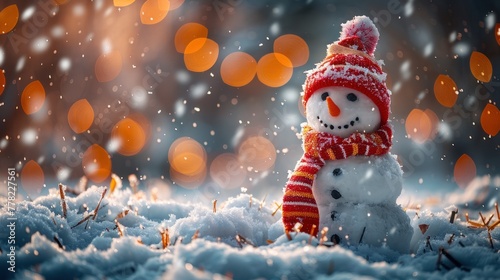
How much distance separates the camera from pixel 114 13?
5.77 meters

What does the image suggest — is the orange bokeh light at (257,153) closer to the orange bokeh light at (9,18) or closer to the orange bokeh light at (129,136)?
the orange bokeh light at (129,136)

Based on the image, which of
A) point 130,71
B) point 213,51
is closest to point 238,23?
point 213,51

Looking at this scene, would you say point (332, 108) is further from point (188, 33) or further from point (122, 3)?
point (188, 33)

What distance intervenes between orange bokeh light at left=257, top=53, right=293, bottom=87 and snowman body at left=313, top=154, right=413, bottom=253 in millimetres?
5117

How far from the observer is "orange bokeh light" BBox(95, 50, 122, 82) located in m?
6.70

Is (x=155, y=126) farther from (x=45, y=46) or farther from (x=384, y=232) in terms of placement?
(x=384, y=232)

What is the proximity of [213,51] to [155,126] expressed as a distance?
2282mm

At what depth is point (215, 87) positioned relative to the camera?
10289 mm

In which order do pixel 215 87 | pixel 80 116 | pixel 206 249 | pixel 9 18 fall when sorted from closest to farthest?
pixel 206 249 → pixel 9 18 → pixel 80 116 → pixel 215 87

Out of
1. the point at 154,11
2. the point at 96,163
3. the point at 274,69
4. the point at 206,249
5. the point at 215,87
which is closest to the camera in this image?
the point at 206,249

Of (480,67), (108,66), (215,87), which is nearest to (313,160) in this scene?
(480,67)

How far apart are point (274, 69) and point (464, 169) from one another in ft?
13.8

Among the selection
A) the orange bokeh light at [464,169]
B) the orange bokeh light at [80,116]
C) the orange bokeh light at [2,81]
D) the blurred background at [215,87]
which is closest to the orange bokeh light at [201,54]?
the blurred background at [215,87]

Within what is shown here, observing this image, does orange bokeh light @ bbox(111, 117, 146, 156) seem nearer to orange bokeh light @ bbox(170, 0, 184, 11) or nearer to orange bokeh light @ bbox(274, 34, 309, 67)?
orange bokeh light @ bbox(170, 0, 184, 11)
